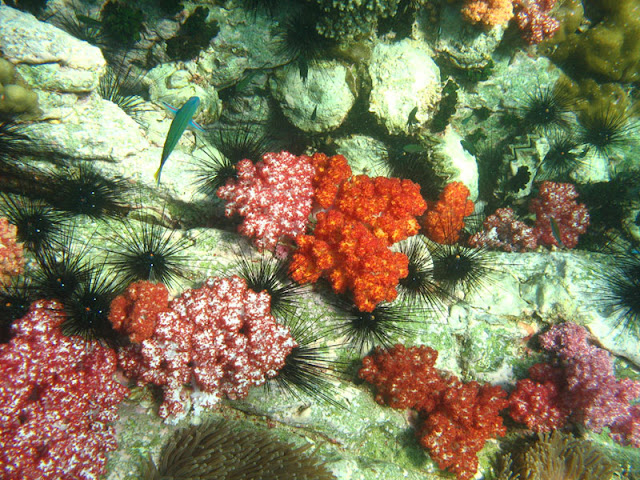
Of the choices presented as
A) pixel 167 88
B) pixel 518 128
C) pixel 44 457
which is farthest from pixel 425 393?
pixel 167 88

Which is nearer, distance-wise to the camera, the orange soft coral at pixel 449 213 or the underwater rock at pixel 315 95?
the underwater rock at pixel 315 95

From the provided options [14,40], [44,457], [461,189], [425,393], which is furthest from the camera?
[461,189]

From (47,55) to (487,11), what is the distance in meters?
6.27

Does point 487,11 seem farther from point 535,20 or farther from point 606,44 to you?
point 606,44

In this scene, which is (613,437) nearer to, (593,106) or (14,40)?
(593,106)

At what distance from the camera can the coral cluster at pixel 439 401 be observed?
163 inches

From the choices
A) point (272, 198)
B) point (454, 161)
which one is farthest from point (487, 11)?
point (272, 198)

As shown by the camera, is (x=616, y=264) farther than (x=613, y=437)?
Yes

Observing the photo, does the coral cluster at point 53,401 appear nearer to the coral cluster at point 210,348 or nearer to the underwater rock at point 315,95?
the coral cluster at point 210,348

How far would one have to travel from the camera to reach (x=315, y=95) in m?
5.15

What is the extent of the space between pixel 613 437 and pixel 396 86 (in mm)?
5971

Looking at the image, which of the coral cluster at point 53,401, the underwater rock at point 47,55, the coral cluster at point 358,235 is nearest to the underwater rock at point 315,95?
the coral cluster at point 358,235

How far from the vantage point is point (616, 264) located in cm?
531

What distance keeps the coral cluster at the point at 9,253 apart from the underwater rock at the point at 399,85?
4.97 m
